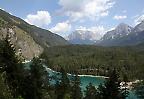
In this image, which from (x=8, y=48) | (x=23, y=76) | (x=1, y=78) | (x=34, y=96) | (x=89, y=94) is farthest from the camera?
(x=89, y=94)

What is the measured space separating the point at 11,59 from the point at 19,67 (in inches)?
74.3

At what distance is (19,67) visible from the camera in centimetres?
4106

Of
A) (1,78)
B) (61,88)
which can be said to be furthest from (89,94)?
(1,78)

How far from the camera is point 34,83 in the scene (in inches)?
1841

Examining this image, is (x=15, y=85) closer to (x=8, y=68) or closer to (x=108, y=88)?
(x=8, y=68)

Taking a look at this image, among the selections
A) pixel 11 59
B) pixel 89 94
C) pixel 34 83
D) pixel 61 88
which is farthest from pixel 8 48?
pixel 89 94

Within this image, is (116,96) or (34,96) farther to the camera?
(34,96)

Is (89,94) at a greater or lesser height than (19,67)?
lesser

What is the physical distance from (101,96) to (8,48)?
1563 cm

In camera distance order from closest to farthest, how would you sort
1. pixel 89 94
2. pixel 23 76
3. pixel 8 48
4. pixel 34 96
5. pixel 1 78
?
pixel 1 78 < pixel 8 48 < pixel 23 76 < pixel 34 96 < pixel 89 94

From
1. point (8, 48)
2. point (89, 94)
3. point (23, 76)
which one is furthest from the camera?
point (89, 94)

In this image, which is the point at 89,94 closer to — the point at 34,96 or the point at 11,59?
the point at 34,96

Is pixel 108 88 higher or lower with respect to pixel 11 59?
lower

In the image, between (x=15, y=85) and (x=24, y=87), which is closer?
(x=15, y=85)
